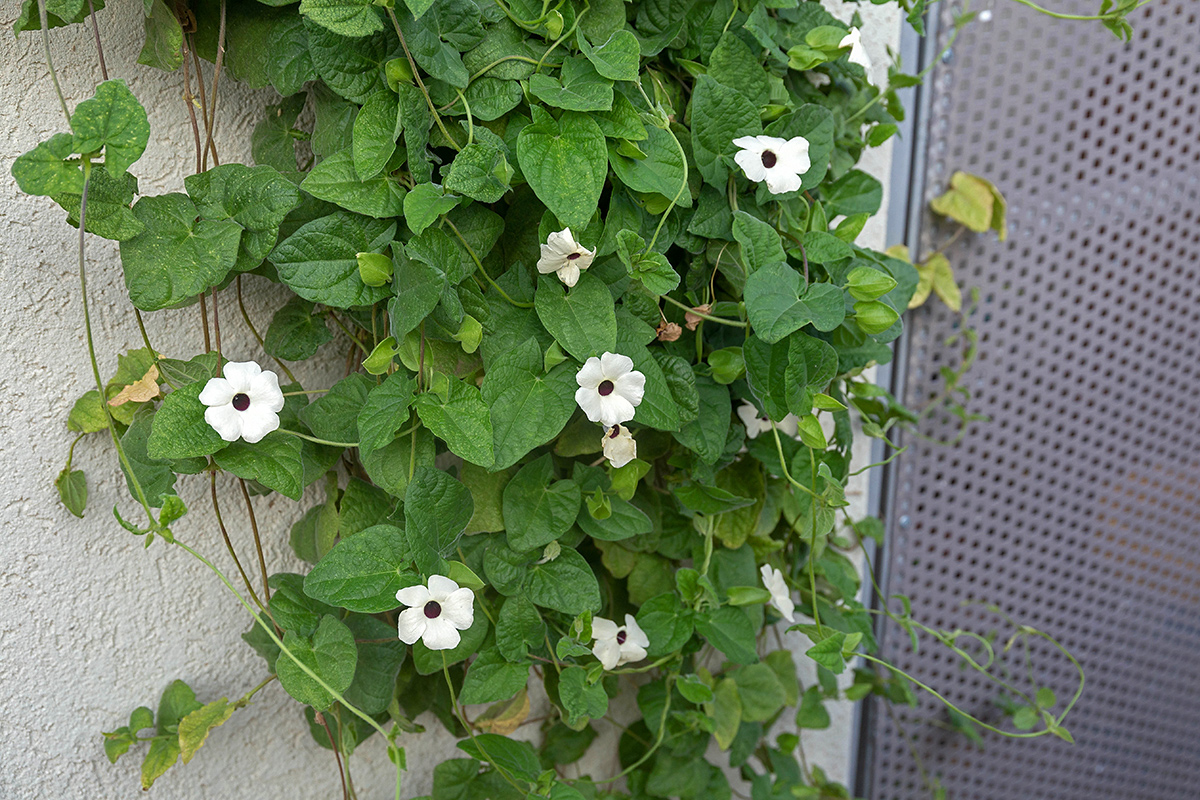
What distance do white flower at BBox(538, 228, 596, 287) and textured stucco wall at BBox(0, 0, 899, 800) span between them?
0.26m

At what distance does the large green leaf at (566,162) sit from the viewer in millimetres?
525

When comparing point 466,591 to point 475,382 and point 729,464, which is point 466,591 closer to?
point 475,382

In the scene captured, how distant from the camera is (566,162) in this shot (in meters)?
0.54

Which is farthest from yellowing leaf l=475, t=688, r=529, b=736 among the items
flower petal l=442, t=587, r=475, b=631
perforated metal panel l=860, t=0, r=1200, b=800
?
perforated metal panel l=860, t=0, r=1200, b=800

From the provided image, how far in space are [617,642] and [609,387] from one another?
0.24 m

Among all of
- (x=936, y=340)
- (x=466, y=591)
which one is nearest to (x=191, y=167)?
(x=466, y=591)

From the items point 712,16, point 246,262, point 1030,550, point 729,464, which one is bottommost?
point 1030,550

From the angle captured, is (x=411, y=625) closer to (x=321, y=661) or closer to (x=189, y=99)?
(x=321, y=661)

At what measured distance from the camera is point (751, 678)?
802 millimetres

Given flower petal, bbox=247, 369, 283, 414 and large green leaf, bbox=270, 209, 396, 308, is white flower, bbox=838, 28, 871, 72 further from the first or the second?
flower petal, bbox=247, 369, 283, 414

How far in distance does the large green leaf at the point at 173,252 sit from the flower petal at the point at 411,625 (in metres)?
0.27

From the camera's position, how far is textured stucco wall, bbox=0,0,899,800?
1.84ft

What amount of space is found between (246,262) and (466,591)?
11.4 inches

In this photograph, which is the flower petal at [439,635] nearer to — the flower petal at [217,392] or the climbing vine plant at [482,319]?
the climbing vine plant at [482,319]
